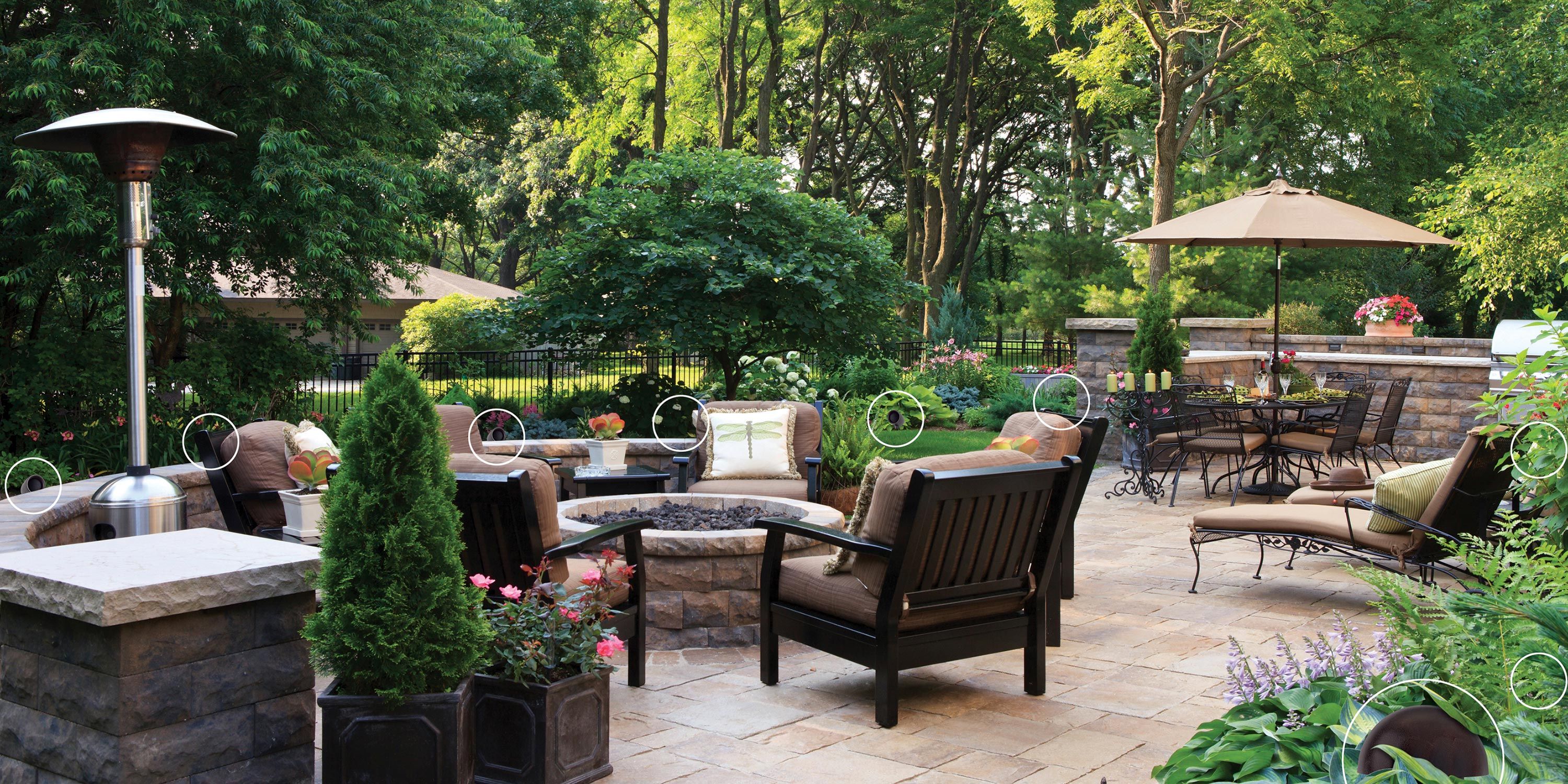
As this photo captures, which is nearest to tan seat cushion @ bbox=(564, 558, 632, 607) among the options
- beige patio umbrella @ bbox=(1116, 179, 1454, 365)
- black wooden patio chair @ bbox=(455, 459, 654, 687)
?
black wooden patio chair @ bbox=(455, 459, 654, 687)

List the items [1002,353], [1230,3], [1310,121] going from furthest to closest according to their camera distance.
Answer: [1310,121] < [1002,353] < [1230,3]

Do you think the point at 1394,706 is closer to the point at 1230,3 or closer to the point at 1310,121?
the point at 1230,3

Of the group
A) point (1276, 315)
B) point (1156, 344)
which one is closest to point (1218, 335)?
point (1156, 344)

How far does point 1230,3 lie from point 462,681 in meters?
15.5

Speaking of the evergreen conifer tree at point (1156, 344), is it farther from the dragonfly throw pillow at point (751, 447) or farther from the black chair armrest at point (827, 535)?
the black chair armrest at point (827, 535)

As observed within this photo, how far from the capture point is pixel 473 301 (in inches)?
976

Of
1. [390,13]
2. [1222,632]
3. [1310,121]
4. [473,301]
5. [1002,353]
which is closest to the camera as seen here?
[1222,632]

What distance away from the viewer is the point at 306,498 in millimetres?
5352

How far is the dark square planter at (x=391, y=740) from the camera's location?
3033 mm

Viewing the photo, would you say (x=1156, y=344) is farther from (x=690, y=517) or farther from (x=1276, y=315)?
(x=690, y=517)

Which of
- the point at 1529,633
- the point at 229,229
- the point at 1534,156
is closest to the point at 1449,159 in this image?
the point at 1534,156

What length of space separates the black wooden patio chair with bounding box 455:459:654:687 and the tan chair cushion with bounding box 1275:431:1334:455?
6843 mm

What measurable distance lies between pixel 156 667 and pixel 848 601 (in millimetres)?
2250

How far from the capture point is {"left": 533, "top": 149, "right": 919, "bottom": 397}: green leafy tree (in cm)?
1038
